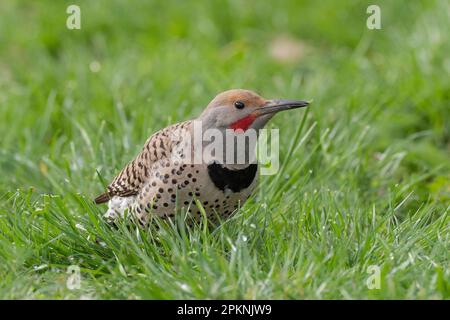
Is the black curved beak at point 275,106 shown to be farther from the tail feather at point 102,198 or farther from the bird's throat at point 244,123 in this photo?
the tail feather at point 102,198

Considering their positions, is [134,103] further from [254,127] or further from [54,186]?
[254,127]

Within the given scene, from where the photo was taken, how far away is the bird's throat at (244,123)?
14.2 ft

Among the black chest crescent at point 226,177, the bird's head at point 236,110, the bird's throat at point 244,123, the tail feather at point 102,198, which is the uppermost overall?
the bird's head at point 236,110

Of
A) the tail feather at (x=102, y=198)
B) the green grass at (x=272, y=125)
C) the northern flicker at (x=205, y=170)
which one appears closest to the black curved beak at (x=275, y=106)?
the northern flicker at (x=205, y=170)

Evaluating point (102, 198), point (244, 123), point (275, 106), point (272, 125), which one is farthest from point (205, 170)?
point (272, 125)

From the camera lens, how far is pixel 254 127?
14.4ft

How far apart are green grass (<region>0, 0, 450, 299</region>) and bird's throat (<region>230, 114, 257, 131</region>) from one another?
46 centimetres

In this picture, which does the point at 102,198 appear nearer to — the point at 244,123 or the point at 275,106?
the point at 244,123

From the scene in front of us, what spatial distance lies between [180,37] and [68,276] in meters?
4.56

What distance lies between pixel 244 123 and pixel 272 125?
4.73 feet

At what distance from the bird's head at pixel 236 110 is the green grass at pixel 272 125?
49 centimetres

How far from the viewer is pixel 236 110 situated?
432cm

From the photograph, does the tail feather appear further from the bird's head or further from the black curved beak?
the black curved beak

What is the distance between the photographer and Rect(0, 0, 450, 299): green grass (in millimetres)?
3895
